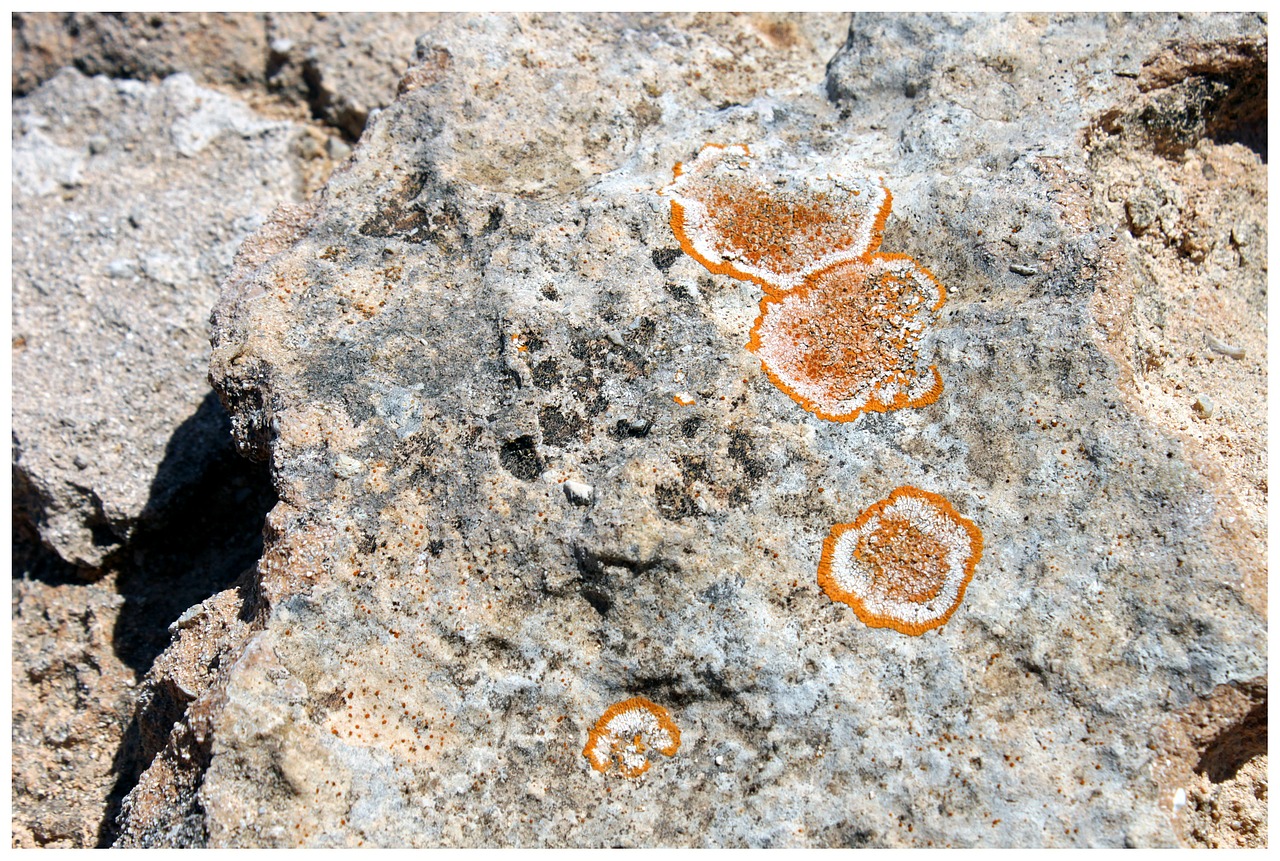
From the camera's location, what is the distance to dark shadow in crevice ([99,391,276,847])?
3.36 m

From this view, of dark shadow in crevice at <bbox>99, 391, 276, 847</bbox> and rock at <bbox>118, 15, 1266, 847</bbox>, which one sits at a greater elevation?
rock at <bbox>118, 15, 1266, 847</bbox>

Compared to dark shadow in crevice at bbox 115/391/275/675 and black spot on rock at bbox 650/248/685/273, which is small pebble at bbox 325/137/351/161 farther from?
black spot on rock at bbox 650/248/685/273

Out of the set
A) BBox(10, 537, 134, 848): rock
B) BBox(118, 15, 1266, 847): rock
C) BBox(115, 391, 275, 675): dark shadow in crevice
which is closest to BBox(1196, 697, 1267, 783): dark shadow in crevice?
BBox(118, 15, 1266, 847): rock

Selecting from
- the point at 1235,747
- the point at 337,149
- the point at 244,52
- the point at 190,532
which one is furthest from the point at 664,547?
the point at 244,52

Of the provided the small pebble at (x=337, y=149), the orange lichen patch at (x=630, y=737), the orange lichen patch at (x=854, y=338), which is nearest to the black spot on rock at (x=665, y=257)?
the orange lichen patch at (x=854, y=338)

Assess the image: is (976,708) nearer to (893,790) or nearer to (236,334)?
(893,790)

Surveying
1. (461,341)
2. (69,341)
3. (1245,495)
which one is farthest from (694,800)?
(69,341)

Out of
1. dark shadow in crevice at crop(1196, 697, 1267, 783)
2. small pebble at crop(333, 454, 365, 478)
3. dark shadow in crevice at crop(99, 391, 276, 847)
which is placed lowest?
dark shadow in crevice at crop(99, 391, 276, 847)

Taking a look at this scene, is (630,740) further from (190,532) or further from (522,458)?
(190,532)

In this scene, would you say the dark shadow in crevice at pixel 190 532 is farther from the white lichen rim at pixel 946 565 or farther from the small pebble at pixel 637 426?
the white lichen rim at pixel 946 565

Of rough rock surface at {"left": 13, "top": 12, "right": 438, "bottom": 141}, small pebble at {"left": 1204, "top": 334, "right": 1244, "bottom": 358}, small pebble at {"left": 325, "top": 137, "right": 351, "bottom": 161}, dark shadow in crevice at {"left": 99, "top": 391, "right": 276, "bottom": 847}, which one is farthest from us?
rough rock surface at {"left": 13, "top": 12, "right": 438, "bottom": 141}

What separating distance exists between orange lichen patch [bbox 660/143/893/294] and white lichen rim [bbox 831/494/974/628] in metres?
0.74

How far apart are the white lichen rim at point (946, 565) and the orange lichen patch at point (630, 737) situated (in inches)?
21.9

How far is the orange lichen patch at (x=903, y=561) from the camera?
92.3 inches
